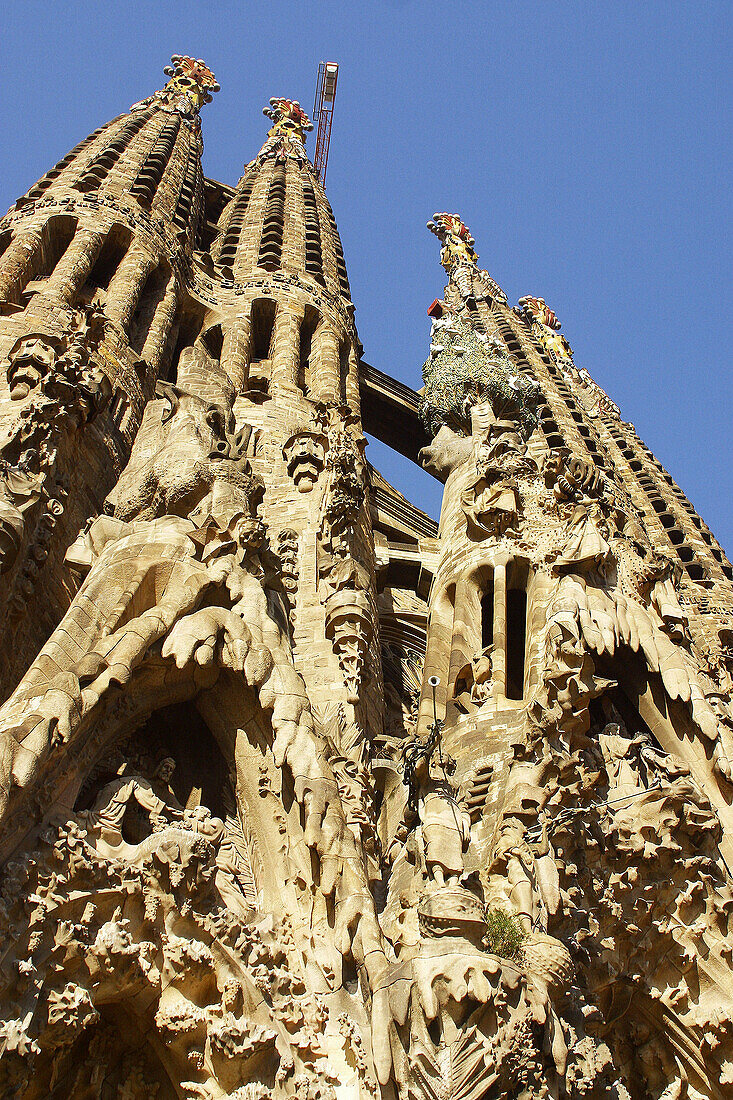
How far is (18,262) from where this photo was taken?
54.2 ft

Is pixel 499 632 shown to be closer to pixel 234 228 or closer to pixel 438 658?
pixel 438 658

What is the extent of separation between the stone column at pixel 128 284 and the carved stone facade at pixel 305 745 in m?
0.12

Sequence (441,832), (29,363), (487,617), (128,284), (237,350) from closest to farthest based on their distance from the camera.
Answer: (441,832) → (29,363) → (487,617) → (128,284) → (237,350)

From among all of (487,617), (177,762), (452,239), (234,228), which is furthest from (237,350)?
(452,239)

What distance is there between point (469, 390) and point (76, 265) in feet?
26.2

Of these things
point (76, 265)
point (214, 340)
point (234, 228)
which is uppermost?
point (234, 228)

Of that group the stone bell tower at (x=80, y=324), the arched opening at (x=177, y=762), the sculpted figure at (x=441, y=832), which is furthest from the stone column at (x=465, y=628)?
the sculpted figure at (x=441, y=832)

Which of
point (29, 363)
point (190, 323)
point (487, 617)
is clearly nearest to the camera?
point (29, 363)

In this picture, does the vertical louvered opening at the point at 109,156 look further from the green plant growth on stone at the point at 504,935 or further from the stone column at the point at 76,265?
the green plant growth on stone at the point at 504,935

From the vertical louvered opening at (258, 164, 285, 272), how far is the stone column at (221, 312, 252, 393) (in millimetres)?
3156

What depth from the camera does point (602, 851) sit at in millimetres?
11336

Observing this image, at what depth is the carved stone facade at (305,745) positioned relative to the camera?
7.51 meters

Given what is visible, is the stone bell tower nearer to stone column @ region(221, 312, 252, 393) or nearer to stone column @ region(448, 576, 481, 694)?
stone column @ region(221, 312, 252, 393)

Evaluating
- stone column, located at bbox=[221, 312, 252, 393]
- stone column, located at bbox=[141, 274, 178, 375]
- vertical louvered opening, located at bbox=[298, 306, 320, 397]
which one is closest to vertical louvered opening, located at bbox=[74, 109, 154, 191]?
stone column, located at bbox=[141, 274, 178, 375]
